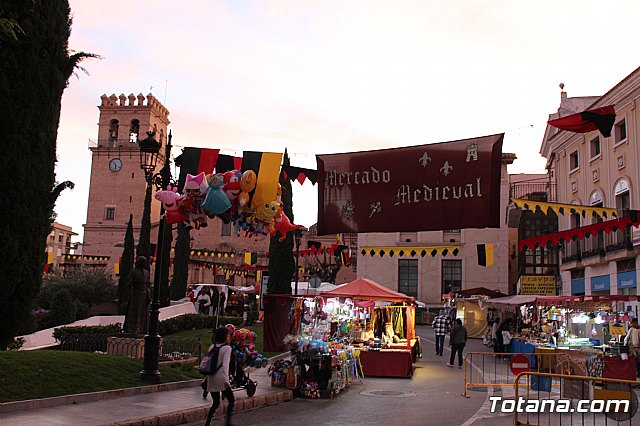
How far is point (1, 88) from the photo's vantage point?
11.1 meters

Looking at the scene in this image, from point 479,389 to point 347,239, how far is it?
5218 centimetres

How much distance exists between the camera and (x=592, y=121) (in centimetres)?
1373

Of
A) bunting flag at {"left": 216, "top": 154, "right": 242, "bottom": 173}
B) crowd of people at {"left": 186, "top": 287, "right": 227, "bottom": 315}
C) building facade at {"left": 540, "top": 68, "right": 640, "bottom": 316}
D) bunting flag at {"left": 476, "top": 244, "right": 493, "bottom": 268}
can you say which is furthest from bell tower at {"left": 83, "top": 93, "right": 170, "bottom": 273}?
bunting flag at {"left": 216, "top": 154, "right": 242, "bottom": 173}

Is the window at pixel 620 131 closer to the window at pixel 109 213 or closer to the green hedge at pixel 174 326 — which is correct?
the green hedge at pixel 174 326

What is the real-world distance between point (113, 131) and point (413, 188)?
63182mm

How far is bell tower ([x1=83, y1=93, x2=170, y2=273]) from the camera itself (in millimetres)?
66938

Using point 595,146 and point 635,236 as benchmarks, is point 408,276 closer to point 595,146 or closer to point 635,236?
point 595,146

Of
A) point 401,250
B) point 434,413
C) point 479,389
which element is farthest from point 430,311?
point 434,413

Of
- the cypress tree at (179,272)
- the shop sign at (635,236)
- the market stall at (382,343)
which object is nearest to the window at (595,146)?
the shop sign at (635,236)

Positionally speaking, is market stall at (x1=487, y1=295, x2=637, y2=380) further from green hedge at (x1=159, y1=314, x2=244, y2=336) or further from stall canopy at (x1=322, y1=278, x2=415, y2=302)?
green hedge at (x1=159, y1=314, x2=244, y2=336)

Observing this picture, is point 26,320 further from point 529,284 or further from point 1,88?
point 529,284

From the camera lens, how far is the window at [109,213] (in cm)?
6738

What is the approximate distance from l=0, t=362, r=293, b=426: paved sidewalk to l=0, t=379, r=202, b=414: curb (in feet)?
0.39

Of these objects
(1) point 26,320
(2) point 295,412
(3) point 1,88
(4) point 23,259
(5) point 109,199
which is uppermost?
(5) point 109,199
